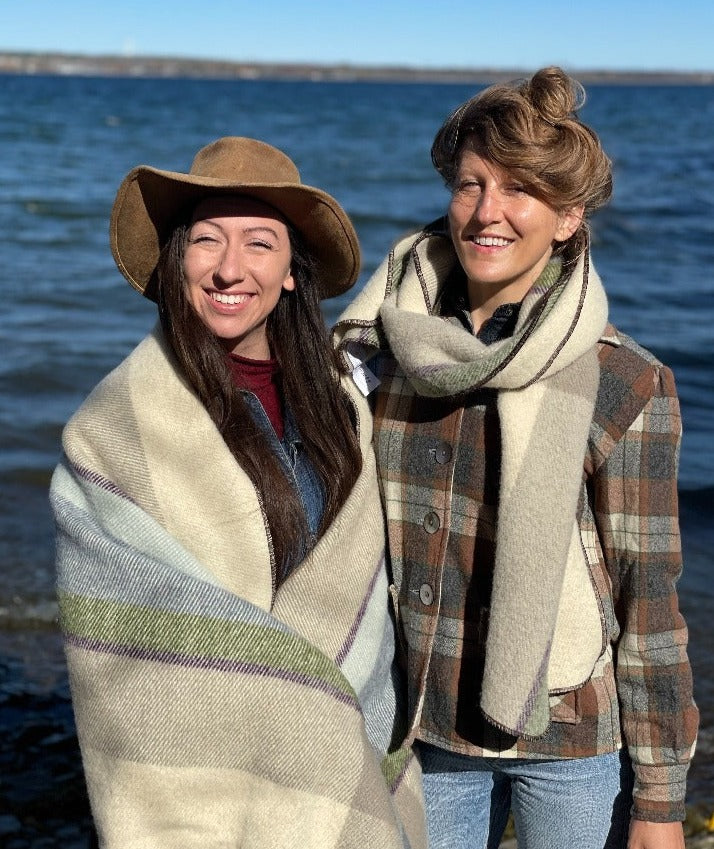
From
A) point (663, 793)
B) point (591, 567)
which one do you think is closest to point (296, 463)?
point (591, 567)

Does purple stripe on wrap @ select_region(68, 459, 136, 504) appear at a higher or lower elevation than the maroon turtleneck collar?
lower

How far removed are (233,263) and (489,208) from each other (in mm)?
568

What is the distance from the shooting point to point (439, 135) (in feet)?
8.15

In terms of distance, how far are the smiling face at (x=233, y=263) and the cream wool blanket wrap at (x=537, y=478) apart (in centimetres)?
40

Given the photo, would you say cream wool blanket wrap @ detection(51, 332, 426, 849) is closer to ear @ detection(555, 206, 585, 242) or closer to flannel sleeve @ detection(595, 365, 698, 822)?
flannel sleeve @ detection(595, 365, 698, 822)

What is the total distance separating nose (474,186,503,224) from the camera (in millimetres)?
2299

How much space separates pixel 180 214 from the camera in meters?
2.58

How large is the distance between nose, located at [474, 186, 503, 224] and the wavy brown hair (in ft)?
0.20

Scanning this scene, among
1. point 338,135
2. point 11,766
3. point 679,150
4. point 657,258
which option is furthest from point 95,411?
point 338,135

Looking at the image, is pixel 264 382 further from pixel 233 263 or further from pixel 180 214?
pixel 180 214

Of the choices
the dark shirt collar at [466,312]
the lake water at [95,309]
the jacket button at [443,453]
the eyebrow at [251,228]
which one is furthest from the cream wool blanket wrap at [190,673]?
the lake water at [95,309]

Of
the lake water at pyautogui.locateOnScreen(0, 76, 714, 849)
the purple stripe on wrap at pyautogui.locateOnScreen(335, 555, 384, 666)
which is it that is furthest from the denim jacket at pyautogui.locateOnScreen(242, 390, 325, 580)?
the lake water at pyautogui.locateOnScreen(0, 76, 714, 849)

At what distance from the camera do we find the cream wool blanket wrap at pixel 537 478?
7.26ft

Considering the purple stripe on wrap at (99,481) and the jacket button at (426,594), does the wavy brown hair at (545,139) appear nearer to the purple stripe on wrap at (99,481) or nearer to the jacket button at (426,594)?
the jacket button at (426,594)
